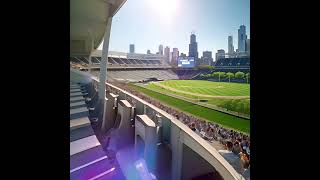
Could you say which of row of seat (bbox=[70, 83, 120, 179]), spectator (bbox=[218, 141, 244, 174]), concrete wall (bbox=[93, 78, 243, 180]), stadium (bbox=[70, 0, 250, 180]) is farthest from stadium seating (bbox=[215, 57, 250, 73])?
row of seat (bbox=[70, 83, 120, 179])

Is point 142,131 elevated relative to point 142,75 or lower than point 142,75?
lower

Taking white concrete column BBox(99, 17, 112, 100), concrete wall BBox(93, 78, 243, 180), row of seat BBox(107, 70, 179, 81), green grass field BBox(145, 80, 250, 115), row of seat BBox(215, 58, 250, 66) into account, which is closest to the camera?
concrete wall BBox(93, 78, 243, 180)

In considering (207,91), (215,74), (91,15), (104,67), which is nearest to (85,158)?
(91,15)

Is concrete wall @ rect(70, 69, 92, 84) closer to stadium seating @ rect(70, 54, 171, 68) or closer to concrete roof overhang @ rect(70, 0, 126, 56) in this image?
concrete roof overhang @ rect(70, 0, 126, 56)

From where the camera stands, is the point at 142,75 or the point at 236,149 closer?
the point at 236,149

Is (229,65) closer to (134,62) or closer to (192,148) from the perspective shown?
(192,148)

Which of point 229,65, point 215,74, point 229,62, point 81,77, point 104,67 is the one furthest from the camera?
point 215,74

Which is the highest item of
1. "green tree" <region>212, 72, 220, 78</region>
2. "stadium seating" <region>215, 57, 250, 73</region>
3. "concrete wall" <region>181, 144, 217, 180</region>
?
"stadium seating" <region>215, 57, 250, 73</region>

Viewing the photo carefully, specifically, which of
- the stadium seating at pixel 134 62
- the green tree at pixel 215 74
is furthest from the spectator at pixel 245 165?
the stadium seating at pixel 134 62

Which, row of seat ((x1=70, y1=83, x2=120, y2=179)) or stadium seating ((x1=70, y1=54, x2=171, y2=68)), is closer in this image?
row of seat ((x1=70, y1=83, x2=120, y2=179))
